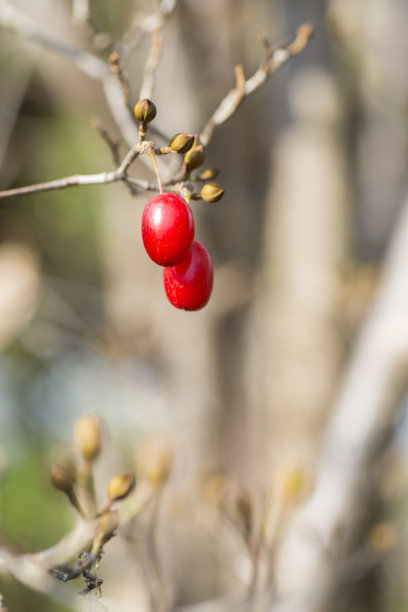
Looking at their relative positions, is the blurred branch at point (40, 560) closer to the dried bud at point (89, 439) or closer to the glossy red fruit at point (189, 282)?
the dried bud at point (89, 439)

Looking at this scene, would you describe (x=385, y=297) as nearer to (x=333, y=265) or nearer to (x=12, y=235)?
(x=333, y=265)

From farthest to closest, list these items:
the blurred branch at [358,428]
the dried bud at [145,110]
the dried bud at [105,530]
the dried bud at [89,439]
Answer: the blurred branch at [358,428] → the dried bud at [89,439] → the dried bud at [105,530] → the dried bud at [145,110]

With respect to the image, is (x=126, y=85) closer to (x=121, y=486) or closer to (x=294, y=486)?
(x=121, y=486)

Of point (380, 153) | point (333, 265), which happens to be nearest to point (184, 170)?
point (333, 265)

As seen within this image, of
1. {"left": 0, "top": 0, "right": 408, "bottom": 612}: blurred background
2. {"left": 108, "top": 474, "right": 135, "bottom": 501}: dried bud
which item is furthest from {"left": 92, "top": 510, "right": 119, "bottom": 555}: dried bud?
{"left": 0, "top": 0, "right": 408, "bottom": 612}: blurred background

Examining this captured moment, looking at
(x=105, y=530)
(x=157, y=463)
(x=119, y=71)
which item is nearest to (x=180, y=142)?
(x=119, y=71)

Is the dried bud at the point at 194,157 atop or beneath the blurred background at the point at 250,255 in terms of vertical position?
beneath

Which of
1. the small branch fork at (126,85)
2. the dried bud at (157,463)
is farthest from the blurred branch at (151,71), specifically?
the dried bud at (157,463)

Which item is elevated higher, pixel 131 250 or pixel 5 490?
pixel 5 490
